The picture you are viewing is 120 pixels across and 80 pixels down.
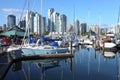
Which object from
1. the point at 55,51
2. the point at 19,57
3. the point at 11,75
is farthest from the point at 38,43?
the point at 11,75

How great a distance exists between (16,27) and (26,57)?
2506 centimetres

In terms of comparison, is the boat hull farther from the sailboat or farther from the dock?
the dock

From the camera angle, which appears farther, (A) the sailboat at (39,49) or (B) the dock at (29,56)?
(A) the sailboat at (39,49)

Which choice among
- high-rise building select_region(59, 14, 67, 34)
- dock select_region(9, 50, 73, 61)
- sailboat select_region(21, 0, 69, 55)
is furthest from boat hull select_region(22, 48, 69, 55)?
high-rise building select_region(59, 14, 67, 34)

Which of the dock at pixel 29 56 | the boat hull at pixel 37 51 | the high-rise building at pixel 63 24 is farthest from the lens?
the high-rise building at pixel 63 24

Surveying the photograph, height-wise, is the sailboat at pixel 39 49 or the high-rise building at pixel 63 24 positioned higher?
the high-rise building at pixel 63 24

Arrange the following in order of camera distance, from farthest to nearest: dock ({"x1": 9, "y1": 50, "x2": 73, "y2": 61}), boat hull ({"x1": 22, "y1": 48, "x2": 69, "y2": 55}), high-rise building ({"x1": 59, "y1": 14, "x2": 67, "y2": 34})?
high-rise building ({"x1": 59, "y1": 14, "x2": 67, "y2": 34}) → boat hull ({"x1": 22, "y1": 48, "x2": 69, "y2": 55}) → dock ({"x1": 9, "y1": 50, "x2": 73, "y2": 61})

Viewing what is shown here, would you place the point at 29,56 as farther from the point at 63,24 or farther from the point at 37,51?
the point at 63,24

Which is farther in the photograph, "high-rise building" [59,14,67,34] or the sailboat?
"high-rise building" [59,14,67,34]

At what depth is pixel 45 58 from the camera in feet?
151

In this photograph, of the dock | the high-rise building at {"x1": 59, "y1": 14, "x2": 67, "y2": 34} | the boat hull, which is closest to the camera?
the dock

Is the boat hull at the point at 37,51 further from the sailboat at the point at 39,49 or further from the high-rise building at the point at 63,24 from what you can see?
the high-rise building at the point at 63,24

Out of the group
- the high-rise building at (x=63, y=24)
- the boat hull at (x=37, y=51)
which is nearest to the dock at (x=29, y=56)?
the boat hull at (x=37, y=51)

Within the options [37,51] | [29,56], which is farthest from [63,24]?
[29,56]
